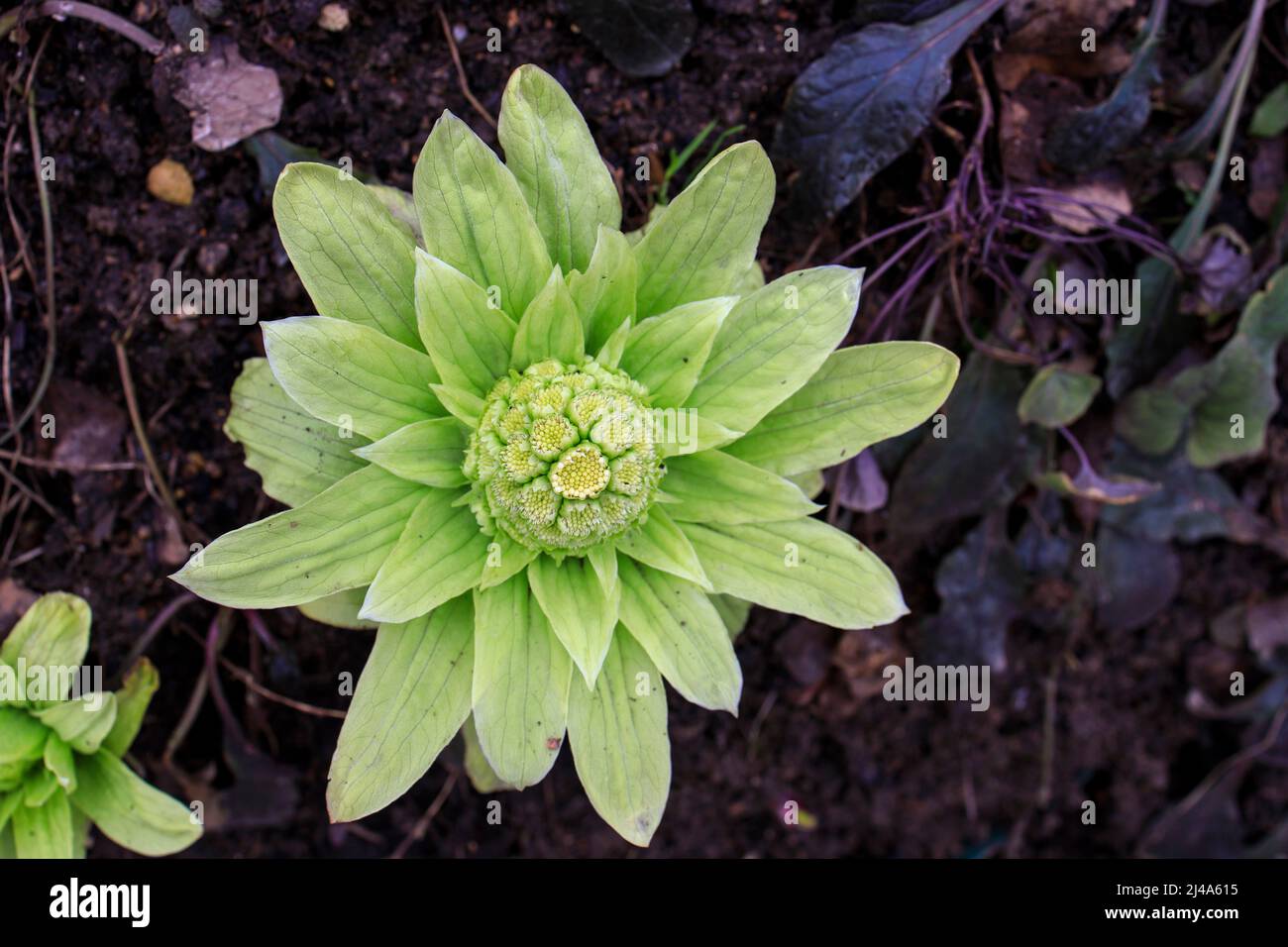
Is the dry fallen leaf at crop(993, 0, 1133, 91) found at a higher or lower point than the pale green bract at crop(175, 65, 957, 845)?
higher

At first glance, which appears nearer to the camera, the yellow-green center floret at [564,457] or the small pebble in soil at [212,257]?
the yellow-green center floret at [564,457]

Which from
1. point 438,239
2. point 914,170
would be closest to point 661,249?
point 438,239

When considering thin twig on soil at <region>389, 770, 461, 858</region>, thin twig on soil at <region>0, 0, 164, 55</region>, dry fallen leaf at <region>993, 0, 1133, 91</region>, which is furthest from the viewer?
thin twig on soil at <region>389, 770, 461, 858</region>

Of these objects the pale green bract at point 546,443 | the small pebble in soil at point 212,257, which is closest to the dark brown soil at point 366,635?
the small pebble in soil at point 212,257

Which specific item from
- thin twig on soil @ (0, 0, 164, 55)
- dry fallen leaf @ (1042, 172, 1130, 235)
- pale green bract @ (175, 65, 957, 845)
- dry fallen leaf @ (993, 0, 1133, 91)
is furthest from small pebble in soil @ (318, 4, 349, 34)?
dry fallen leaf @ (1042, 172, 1130, 235)

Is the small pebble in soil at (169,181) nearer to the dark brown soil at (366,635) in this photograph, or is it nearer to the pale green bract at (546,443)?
the dark brown soil at (366,635)

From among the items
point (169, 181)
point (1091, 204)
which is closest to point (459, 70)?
point (169, 181)

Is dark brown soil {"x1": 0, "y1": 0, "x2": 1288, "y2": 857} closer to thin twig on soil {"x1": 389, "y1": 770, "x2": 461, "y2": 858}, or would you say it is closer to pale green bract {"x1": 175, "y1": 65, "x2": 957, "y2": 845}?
thin twig on soil {"x1": 389, "y1": 770, "x2": 461, "y2": 858}
